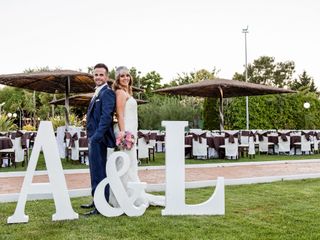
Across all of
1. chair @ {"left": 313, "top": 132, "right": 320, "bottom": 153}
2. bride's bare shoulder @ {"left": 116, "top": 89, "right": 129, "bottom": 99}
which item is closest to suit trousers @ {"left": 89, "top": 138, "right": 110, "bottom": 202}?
bride's bare shoulder @ {"left": 116, "top": 89, "right": 129, "bottom": 99}

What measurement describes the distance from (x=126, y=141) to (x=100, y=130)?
31cm

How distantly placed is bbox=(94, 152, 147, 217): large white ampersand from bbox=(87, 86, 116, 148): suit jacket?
1.12 feet

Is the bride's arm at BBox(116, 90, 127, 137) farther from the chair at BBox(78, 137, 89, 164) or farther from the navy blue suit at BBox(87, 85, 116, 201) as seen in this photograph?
the chair at BBox(78, 137, 89, 164)

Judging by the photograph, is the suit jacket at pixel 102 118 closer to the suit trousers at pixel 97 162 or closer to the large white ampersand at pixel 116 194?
the suit trousers at pixel 97 162

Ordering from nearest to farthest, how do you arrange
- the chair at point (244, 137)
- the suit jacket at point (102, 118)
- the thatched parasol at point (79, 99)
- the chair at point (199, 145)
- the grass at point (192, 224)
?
the grass at point (192, 224), the suit jacket at point (102, 118), the chair at point (199, 145), the chair at point (244, 137), the thatched parasol at point (79, 99)

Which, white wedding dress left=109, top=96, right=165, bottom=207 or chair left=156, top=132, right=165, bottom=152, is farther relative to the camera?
chair left=156, top=132, right=165, bottom=152

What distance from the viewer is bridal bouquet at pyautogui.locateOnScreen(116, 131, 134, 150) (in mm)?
5098

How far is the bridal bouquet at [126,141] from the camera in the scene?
5098mm

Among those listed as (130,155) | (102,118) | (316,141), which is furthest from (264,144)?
(102,118)

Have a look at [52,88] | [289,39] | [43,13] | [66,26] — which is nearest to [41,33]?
[66,26]

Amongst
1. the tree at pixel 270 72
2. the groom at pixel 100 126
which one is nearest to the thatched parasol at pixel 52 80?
the groom at pixel 100 126

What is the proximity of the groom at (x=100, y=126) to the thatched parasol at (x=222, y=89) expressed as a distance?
9.40 meters

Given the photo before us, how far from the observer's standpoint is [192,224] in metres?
4.59

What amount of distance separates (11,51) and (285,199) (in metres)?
29.6
